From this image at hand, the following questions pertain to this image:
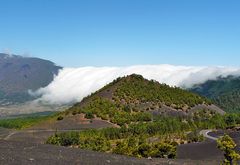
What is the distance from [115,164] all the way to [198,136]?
10424 cm

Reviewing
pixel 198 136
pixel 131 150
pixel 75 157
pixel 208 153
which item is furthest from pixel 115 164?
pixel 198 136

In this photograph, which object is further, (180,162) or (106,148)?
(106,148)

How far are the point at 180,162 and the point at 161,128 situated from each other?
106139 mm

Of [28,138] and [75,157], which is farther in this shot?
[28,138]

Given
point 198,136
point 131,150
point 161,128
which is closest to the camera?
point 131,150

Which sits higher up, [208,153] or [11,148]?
[11,148]

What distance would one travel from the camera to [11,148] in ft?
240

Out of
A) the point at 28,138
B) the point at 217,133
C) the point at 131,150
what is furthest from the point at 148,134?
the point at 131,150

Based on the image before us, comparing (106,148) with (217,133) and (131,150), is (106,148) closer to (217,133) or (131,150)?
(131,150)

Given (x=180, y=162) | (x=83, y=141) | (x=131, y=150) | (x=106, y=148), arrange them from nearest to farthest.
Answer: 1. (x=180, y=162)
2. (x=131, y=150)
3. (x=106, y=148)
4. (x=83, y=141)

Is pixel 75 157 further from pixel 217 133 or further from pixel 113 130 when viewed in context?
pixel 217 133

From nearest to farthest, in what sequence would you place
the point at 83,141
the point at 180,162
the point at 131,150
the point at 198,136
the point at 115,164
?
the point at 115,164, the point at 180,162, the point at 131,150, the point at 83,141, the point at 198,136

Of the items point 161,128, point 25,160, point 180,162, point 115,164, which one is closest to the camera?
point 25,160

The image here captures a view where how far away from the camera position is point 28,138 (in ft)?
560
